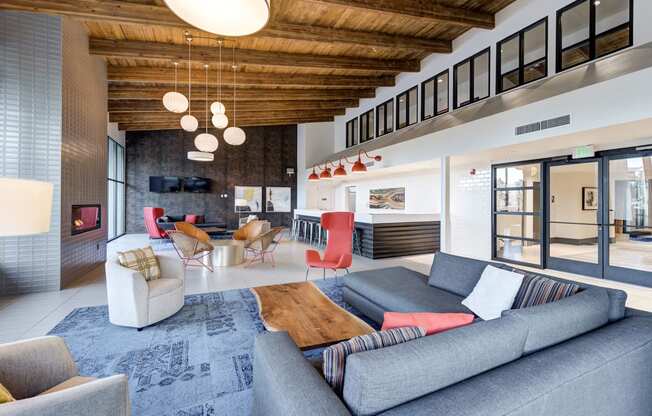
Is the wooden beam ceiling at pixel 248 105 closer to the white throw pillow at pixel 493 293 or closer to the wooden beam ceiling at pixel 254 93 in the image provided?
the wooden beam ceiling at pixel 254 93

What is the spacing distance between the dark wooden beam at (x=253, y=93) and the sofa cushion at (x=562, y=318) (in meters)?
7.85

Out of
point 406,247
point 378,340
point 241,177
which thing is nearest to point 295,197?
point 241,177

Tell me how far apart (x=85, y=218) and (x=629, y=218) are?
908 centimetres

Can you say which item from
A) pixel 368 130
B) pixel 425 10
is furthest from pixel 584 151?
pixel 368 130

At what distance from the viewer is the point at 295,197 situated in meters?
14.0

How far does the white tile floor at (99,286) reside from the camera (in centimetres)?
323

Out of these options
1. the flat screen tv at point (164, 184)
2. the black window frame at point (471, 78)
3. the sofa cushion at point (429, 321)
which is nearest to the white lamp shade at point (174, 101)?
the sofa cushion at point (429, 321)

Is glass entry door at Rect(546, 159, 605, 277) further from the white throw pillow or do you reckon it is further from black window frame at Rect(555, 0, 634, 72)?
the white throw pillow

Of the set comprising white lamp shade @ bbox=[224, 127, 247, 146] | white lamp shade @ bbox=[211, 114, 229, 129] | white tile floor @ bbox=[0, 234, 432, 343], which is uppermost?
white lamp shade @ bbox=[211, 114, 229, 129]

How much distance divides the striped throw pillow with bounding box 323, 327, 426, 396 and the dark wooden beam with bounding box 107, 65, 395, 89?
22.0 feet

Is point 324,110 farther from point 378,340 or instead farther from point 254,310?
point 378,340

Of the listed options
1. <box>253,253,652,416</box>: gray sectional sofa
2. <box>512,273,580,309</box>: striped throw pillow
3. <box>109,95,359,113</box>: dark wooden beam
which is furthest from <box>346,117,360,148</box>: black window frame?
<box>253,253,652,416</box>: gray sectional sofa

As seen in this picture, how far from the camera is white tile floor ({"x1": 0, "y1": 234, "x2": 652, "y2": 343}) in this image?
10.7 feet

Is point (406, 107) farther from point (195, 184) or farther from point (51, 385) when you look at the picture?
point (195, 184)
